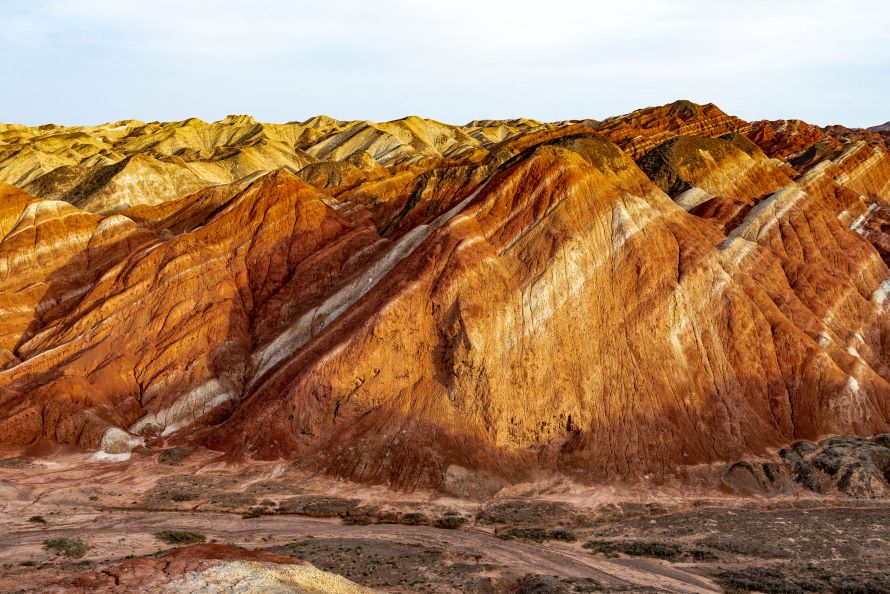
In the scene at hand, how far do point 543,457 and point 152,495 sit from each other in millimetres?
24655

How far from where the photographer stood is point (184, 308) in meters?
63.7

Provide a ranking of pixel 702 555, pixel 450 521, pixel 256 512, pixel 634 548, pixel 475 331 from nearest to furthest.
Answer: pixel 702 555 < pixel 634 548 < pixel 450 521 < pixel 256 512 < pixel 475 331

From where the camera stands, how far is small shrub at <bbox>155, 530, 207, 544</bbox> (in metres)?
36.8

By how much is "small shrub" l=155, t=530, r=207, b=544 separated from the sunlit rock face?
1198 cm

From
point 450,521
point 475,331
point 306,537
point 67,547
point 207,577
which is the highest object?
point 475,331

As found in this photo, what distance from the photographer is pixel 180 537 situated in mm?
37219

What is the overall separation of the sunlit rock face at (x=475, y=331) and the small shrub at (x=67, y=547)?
16.3 metres

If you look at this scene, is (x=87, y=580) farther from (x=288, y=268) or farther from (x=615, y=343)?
(x=288, y=268)

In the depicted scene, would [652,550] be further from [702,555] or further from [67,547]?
[67,547]

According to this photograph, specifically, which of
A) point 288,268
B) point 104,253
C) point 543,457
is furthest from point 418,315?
point 104,253

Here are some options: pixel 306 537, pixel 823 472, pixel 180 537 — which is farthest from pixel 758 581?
pixel 180 537

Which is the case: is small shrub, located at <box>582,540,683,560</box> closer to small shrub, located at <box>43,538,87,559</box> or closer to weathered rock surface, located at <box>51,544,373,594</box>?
weathered rock surface, located at <box>51,544,373,594</box>

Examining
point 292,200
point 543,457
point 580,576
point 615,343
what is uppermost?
point 292,200

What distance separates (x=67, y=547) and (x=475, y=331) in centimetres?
2783
